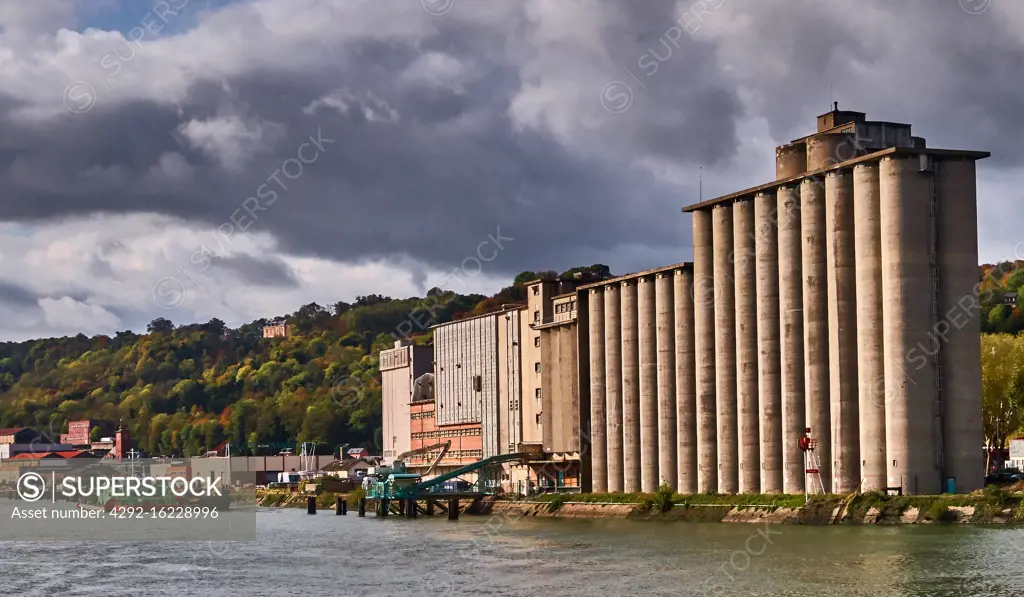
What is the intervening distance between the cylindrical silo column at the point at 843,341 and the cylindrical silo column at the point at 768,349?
24.8ft

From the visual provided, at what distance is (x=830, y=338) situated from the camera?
112250mm

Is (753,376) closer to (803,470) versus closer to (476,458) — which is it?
(803,470)

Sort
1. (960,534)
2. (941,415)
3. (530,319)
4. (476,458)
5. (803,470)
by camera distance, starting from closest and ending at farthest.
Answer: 1. (960,534)
2. (941,415)
3. (803,470)
4. (530,319)
5. (476,458)

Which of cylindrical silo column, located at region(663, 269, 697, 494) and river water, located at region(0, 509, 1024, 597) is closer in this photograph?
river water, located at region(0, 509, 1024, 597)

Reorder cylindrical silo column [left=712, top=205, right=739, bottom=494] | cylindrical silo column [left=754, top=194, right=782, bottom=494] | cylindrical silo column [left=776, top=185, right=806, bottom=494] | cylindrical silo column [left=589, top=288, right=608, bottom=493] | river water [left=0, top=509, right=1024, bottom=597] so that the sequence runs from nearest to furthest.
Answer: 1. river water [left=0, top=509, right=1024, bottom=597]
2. cylindrical silo column [left=776, top=185, right=806, bottom=494]
3. cylindrical silo column [left=754, top=194, right=782, bottom=494]
4. cylindrical silo column [left=712, top=205, right=739, bottom=494]
5. cylindrical silo column [left=589, top=288, right=608, bottom=493]

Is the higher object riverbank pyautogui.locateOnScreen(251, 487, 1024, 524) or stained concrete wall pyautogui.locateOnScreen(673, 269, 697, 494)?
stained concrete wall pyautogui.locateOnScreen(673, 269, 697, 494)

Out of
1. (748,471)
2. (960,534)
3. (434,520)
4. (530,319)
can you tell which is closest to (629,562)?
(960,534)

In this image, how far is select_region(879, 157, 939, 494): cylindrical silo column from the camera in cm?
10456

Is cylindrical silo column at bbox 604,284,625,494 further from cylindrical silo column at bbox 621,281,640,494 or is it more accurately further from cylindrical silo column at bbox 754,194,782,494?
cylindrical silo column at bbox 754,194,782,494

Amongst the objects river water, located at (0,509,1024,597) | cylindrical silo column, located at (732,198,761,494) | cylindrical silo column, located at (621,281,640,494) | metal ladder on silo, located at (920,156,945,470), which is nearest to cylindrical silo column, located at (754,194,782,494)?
cylindrical silo column, located at (732,198,761,494)

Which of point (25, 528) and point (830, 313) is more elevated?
point (830, 313)

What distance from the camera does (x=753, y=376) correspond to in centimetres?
12188

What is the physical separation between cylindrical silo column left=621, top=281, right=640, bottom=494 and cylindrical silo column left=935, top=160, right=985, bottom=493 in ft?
142

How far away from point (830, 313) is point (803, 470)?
12.4 meters
